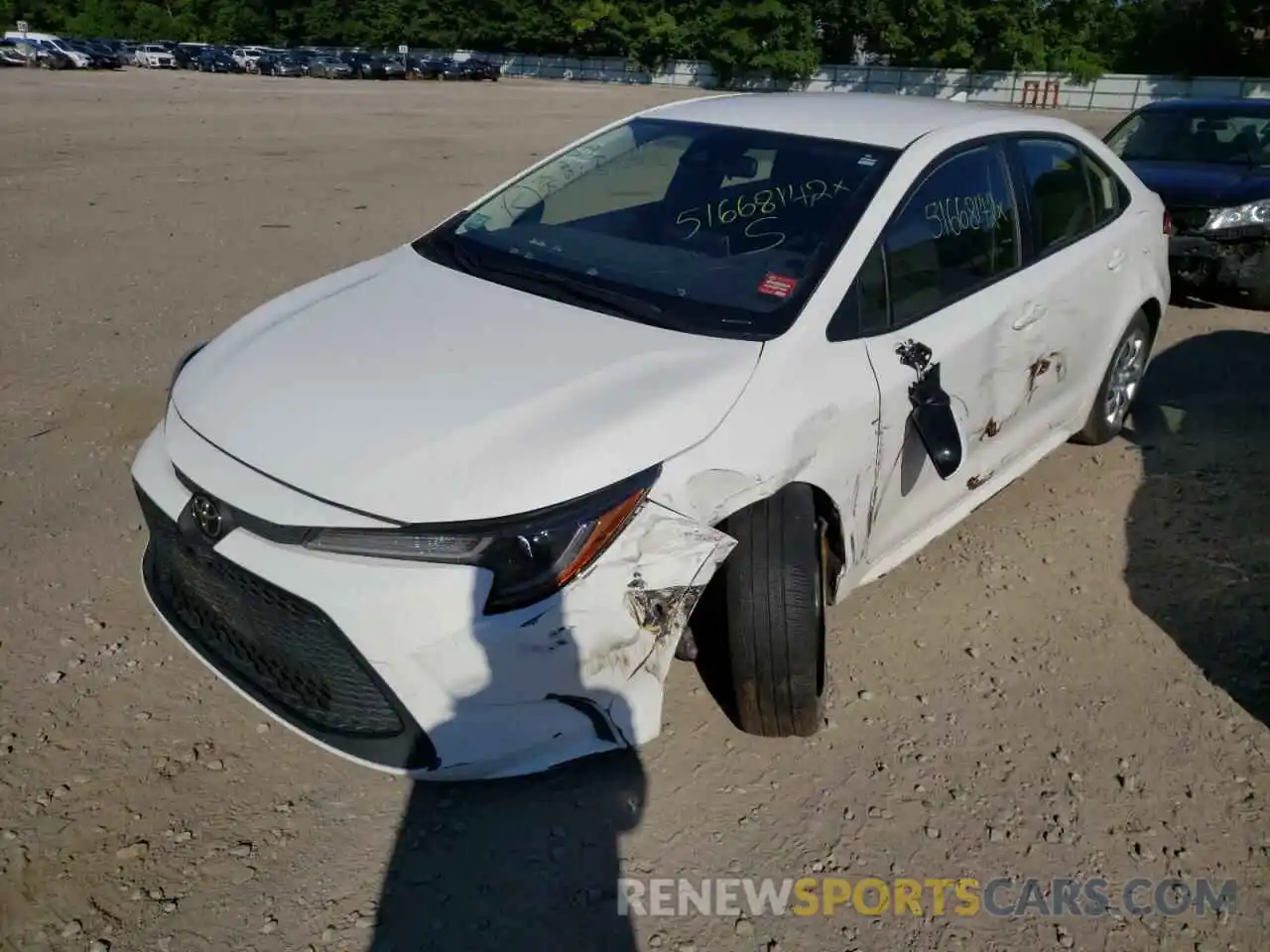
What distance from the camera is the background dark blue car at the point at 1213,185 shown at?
7113mm

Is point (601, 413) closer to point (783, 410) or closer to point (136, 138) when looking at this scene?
point (783, 410)

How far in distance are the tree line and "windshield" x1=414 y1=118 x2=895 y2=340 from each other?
54228mm

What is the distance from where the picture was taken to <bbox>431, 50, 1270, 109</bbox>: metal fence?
154ft

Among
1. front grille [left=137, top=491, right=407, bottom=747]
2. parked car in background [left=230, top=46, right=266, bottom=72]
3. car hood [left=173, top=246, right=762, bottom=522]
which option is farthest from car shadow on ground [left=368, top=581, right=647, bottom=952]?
parked car in background [left=230, top=46, right=266, bottom=72]

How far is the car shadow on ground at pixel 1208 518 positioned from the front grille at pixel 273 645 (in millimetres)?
2666

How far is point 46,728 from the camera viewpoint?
9.49 ft

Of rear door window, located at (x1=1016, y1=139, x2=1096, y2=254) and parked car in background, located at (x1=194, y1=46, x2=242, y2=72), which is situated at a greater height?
rear door window, located at (x1=1016, y1=139, x2=1096, y2=254)

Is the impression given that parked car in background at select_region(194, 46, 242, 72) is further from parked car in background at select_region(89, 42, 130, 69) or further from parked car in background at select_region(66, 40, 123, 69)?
parked car in background at select_region(66, 40, 123, 69)

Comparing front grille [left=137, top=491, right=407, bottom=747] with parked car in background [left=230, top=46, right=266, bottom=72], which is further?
parked car in background [left=230, top=46, right=266, bottom=72]

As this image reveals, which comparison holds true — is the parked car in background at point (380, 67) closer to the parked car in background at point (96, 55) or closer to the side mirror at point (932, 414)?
the parked car in background at point (96, 55)

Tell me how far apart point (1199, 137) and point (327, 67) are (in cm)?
5222

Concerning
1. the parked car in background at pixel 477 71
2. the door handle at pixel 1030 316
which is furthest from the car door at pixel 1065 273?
the parked car in background at pixel 477 71

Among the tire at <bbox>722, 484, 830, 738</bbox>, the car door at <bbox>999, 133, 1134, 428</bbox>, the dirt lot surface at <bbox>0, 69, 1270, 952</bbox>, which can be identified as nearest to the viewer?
the dirt lot surface at <bbox>0, 69, 1270, 952</bbox>

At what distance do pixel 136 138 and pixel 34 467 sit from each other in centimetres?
1547
